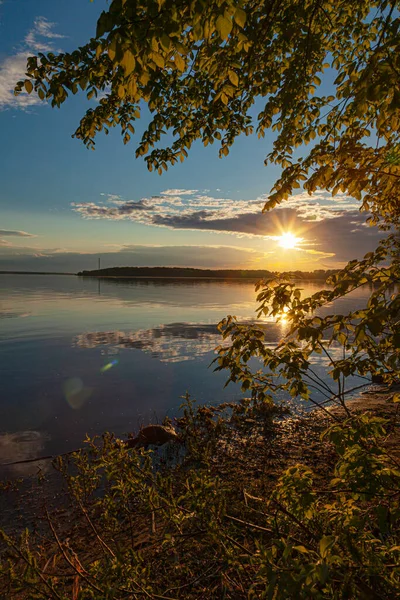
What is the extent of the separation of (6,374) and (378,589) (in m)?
16.9

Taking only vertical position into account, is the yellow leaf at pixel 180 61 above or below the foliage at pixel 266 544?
above

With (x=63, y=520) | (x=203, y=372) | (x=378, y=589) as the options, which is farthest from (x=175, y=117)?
(x=203, y=372)

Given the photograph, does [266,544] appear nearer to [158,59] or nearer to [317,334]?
[317,334]

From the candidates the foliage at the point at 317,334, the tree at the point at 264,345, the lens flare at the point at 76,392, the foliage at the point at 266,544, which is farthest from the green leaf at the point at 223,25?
the lens flare at the point at 76,392

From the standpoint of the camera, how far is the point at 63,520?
6.86 metres

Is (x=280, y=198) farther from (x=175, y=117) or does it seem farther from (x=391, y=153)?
(x=175, y=117)

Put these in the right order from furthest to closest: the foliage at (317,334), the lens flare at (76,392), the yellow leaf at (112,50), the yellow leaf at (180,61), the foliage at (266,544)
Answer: the lens flare at (76,392) < the foliage at (317,334) < the yellow leaf at (180,61) < the yellow leaf at (112,50) < the foliage at (266,544)

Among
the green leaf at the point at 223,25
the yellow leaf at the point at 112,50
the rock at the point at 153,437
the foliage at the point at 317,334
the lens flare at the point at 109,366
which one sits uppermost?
the green leaf at the point at 223,25

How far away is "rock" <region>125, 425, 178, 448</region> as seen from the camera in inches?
388

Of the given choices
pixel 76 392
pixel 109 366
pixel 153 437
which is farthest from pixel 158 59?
pixel 109 366

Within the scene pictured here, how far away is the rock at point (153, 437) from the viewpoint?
9844 mm

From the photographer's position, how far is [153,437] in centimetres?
998

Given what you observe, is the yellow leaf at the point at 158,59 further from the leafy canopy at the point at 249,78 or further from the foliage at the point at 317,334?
the foliage at the point at 317,334

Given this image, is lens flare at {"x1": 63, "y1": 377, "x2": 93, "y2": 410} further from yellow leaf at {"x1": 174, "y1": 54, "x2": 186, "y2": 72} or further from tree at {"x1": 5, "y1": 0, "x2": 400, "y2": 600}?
yellow leaf at {"x1": 174, "y1": 54, "x2": 186, "y2": 72}
